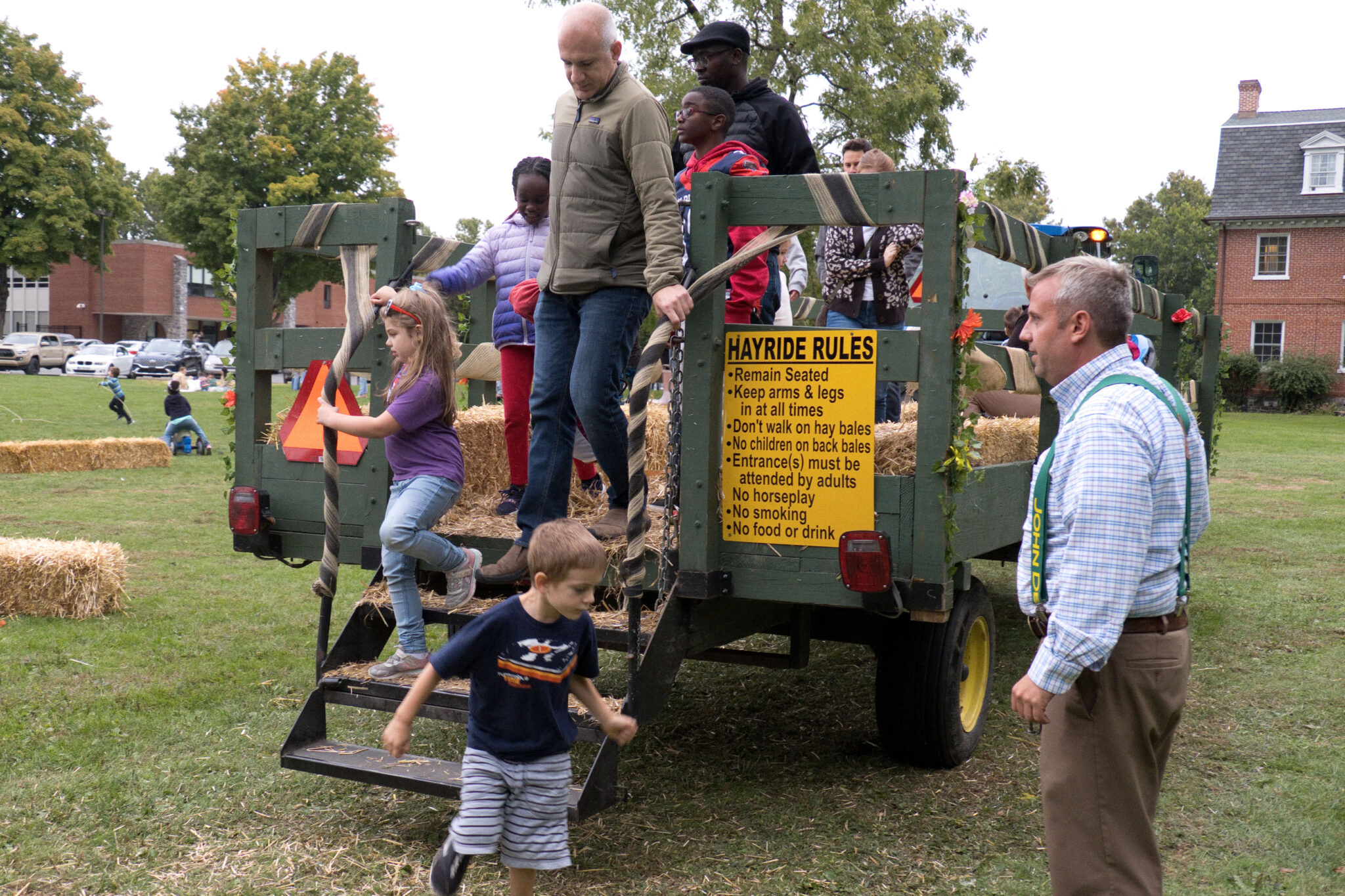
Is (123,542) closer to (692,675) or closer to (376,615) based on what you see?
(692,675)

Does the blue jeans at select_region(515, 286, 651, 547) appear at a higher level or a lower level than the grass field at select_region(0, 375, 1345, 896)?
higher

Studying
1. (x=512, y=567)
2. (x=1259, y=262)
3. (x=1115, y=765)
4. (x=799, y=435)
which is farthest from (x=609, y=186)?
(x=1259, y=262)

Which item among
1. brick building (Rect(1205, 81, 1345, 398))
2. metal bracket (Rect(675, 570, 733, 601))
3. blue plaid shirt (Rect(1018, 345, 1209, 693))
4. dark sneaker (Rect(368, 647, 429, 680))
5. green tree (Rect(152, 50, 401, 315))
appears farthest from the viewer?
green tree (Rect(152, 50, 401, 315))

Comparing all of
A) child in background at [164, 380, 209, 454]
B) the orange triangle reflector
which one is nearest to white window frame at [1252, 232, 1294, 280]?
→ child in background at [164, 380, 209, 454]

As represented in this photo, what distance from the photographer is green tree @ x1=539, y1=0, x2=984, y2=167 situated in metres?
19.8

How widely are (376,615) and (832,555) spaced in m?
1.78

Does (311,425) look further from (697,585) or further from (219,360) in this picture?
(219,360)

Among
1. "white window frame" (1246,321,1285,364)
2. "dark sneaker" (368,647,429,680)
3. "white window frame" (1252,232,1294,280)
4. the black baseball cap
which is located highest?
"white window frame" (1252,232,1294,280)

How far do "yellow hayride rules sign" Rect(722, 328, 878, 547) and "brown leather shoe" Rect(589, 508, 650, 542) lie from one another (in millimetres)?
598

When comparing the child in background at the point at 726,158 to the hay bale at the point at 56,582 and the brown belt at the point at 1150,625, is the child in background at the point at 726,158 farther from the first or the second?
the hay bale at the point at 56,582

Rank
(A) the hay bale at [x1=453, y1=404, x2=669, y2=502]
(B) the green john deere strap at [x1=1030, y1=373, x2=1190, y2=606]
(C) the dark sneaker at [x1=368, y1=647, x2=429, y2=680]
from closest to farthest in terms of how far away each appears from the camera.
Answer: (B) the green john deere strap at [x1=1030, y1=373, x2=1190, y2=606] → (C) the dark sneaker at [x1=368, y1=647, x2=429, y2=680] → (A) the hay bale at [x1=453, y1=404, x2=669, y2=502]

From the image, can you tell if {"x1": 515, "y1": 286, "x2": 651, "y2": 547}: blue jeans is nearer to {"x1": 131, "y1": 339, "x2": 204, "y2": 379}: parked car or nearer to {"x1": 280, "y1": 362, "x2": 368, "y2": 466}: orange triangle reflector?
{"x1": 280, "y1": 362, "x2": 368, "y2": 466}: orange triangle reflector

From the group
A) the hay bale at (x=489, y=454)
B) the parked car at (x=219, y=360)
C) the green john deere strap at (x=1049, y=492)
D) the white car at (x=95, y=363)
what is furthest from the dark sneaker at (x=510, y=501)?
the white car at (x=95, y=363)

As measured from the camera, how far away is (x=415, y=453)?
4.30 meters
